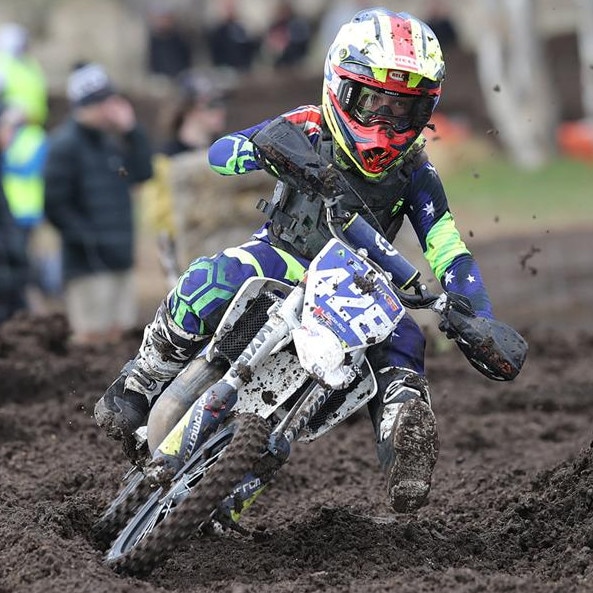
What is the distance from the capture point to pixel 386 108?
6.24 m

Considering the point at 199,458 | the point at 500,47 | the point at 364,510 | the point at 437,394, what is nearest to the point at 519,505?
the point at 364,510

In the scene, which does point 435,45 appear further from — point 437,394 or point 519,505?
point 437,394

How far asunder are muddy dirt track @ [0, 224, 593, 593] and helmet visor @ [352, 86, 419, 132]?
163 centimetres

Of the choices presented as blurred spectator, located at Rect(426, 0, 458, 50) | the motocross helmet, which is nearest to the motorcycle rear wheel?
the motocross helmet

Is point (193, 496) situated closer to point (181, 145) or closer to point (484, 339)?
point (484, 339)

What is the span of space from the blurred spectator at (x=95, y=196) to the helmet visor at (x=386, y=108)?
6.75 metres

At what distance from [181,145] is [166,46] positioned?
14943 millimetres

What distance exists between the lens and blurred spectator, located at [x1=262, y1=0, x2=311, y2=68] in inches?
1144

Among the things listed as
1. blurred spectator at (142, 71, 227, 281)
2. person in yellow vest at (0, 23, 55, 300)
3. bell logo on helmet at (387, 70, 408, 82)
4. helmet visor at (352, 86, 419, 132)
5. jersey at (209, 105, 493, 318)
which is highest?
bell logo on helmet at (387, 70, 408, 82)

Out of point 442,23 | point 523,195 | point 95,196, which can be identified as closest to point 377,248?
point 95,196

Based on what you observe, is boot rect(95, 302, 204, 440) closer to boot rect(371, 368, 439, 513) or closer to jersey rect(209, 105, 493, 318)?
jersey rect(209, 105, 493, 318)

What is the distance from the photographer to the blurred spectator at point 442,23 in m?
26.8

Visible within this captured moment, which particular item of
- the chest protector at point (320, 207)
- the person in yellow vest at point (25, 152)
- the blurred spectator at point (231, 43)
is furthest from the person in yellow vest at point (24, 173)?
the blurred spectator at point (231, 43)

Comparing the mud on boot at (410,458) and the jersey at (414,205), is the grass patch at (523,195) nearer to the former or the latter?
the jersey at (414,205)
